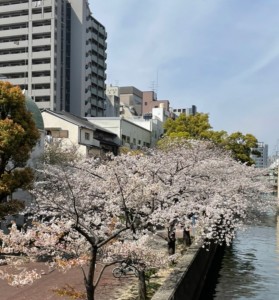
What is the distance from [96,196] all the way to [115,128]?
41.3 meters

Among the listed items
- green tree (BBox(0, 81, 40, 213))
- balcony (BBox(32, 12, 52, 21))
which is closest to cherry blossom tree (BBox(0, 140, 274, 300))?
green tree (BBox(0, 81, 40, 213))

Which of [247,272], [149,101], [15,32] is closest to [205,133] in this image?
[247,272]

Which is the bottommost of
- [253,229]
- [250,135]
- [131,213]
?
[253,229]

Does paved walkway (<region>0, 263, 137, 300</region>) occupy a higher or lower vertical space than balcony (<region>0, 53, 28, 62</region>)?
lower

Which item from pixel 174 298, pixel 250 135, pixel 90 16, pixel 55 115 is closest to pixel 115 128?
pixel 55 115

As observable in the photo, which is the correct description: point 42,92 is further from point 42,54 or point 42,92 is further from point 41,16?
point 41,16

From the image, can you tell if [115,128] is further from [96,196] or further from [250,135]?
[96,196]

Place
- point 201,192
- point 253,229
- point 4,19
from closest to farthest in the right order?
point 201,192 → point 253,229 → point 4,19

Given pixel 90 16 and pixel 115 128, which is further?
pixel 90 16

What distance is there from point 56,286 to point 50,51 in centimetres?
5989

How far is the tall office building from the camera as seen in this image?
70.1 m

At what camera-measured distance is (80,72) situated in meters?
73.6

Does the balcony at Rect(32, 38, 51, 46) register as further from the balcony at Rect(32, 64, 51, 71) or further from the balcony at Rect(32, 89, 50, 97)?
the balcony at Rect(32, 89, 50, 97)

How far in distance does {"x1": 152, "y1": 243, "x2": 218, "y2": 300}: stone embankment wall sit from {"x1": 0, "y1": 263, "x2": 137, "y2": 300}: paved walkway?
81.8 inches
